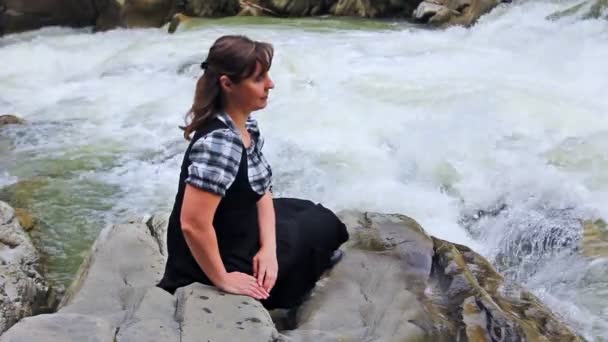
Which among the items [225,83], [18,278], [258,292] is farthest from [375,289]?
[18,278]

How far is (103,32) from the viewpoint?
13.0 m

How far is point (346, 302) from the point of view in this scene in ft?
8.52

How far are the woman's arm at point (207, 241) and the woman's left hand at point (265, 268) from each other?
0.05 m

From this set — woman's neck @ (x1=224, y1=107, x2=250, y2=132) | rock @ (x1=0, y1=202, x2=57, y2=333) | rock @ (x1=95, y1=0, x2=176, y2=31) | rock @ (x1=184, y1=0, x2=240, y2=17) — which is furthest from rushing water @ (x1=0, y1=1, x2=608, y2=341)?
rock @ (x1=184, y1=0, x2=240, y2=17)

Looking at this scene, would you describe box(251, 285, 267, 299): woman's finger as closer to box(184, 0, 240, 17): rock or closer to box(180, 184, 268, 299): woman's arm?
box(180, 184, 268, 299): woman's arm

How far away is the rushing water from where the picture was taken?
4.62m

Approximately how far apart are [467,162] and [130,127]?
339cm

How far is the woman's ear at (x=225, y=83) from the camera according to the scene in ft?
7.55

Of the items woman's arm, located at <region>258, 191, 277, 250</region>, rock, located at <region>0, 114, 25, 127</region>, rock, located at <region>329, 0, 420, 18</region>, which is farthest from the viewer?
rock, located at <region>329, 0, 420, 18</region>

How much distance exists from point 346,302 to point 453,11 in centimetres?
976

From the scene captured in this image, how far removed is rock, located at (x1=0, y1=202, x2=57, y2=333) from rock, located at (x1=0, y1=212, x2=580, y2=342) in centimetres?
70

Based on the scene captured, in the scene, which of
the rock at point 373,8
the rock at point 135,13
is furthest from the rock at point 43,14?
the rock at point 373,8

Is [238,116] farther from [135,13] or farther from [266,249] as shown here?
[135,13]

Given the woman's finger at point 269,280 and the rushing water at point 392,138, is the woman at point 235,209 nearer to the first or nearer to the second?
the woman's finger at point 269,280
